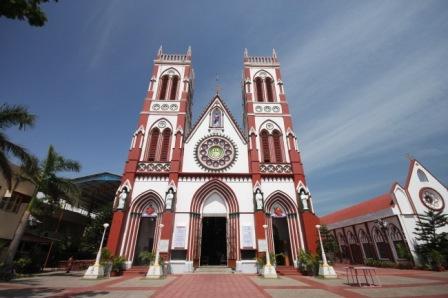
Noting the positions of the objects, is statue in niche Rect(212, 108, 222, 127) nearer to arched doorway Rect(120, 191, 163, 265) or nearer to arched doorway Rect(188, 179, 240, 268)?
arched doorway Rect(188, 179, 240, 268)

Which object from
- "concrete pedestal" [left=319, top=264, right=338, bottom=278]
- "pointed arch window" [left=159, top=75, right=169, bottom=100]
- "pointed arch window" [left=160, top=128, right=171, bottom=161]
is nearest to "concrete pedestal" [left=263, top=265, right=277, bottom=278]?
"concrete pedestal" [left=319, top=264, right=338, bottom=278]

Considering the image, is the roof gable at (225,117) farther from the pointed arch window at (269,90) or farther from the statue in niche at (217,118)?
the pointed arch window at (269,90)

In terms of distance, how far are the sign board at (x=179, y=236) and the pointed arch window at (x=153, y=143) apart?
7.15 m

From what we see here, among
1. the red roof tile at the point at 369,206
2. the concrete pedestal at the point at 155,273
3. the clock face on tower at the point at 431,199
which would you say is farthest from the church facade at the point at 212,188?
the clock face on tower at the point at 431,199

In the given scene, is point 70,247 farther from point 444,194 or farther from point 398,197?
point 444,194

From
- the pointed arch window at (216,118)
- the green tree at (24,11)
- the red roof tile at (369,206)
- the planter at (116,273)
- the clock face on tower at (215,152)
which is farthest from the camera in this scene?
the pointed arch window at (216,118)

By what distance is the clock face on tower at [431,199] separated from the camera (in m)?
21.3

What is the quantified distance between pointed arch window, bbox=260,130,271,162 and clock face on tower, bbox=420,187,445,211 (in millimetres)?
15308

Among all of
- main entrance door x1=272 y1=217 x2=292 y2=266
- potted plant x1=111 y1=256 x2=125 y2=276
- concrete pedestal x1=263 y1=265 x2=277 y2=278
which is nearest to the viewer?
concrete pedestal x1=263 y1=265 x2=277 y2=278

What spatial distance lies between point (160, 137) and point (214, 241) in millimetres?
11770

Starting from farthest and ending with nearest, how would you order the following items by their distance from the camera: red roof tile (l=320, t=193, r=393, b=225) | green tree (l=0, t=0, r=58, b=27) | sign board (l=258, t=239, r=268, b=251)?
1. red roof tile (l=320, t=193, r=393, b=225)
2. sign board (l=258, t=239, r=268, b=251)
3. green tree (l=0, t=0, r=58, b=27)

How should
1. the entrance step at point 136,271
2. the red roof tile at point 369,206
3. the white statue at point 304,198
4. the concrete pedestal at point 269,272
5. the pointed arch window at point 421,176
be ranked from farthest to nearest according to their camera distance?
the red roof tile at point 369,206 → the pointed arch window at point 421,176 → the white statue at point 304,198 → the entrance step at point 136,271 → the concrete pedestal at point 269,272

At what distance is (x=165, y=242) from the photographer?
55.3 ft

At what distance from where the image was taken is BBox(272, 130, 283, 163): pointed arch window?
21938 mm
